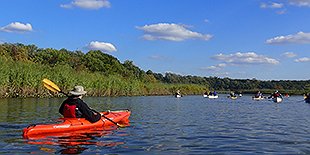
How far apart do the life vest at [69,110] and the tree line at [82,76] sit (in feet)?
84.9

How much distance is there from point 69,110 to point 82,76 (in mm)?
40410

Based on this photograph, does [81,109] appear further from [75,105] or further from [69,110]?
[69,110]

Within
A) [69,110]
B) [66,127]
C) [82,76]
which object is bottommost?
[66,127]

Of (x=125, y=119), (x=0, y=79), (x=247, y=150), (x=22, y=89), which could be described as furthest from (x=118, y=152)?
(x=22, y=89)

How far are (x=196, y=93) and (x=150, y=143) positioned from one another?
79.2 meters

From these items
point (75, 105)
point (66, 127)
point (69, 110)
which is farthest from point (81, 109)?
point (66, 127)

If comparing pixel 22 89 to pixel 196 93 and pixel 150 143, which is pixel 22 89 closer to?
pixel 150 143

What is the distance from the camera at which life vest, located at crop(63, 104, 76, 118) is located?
42.2 ft

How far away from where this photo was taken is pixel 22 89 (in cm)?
4012

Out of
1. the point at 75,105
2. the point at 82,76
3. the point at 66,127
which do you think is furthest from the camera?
the point at 82,76

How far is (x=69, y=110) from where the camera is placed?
42.4 feet

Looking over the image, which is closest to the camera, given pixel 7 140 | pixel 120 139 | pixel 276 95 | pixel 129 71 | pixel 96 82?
pixel 7 140

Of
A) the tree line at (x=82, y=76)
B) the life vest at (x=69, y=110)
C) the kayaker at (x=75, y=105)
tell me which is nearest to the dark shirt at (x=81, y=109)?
the kayaker at (x=75, y=105)

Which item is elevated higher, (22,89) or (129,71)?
(129,71)
